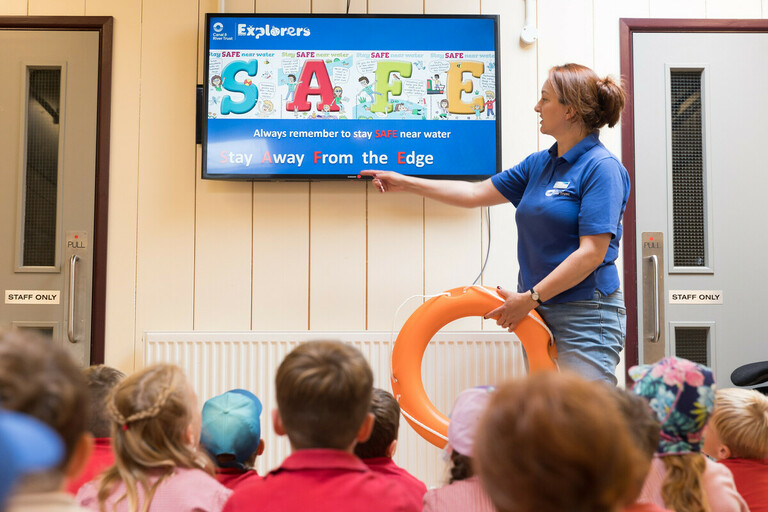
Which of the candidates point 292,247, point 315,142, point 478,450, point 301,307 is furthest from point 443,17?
point 478,450

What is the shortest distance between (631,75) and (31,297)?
2.58 m

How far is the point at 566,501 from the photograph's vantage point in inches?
25.9

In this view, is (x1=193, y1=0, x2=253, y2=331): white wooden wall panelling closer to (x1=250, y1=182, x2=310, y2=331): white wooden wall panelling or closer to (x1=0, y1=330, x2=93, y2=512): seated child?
(x1=250, y1=182, x2=310, y2=331): white wooden wall panelling

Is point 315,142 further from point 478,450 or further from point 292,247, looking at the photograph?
point 478,450

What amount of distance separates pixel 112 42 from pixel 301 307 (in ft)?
4.33

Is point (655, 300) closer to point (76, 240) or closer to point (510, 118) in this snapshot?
point (510, 118)

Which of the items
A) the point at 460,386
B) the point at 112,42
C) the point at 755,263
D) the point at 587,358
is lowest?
the point at 460,386

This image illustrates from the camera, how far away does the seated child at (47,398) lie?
1.97ft

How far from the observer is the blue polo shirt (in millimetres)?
1922

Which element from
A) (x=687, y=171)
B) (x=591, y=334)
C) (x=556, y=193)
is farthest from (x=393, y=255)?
(x=687, y=171)

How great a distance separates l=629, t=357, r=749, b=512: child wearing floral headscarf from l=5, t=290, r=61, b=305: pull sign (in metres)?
2.33

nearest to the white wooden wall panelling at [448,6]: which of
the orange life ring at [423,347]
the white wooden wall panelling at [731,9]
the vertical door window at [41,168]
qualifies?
the white wooden wall panelling at [731,9]

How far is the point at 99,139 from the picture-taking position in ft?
9.00

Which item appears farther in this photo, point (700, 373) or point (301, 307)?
point (301, 307)
